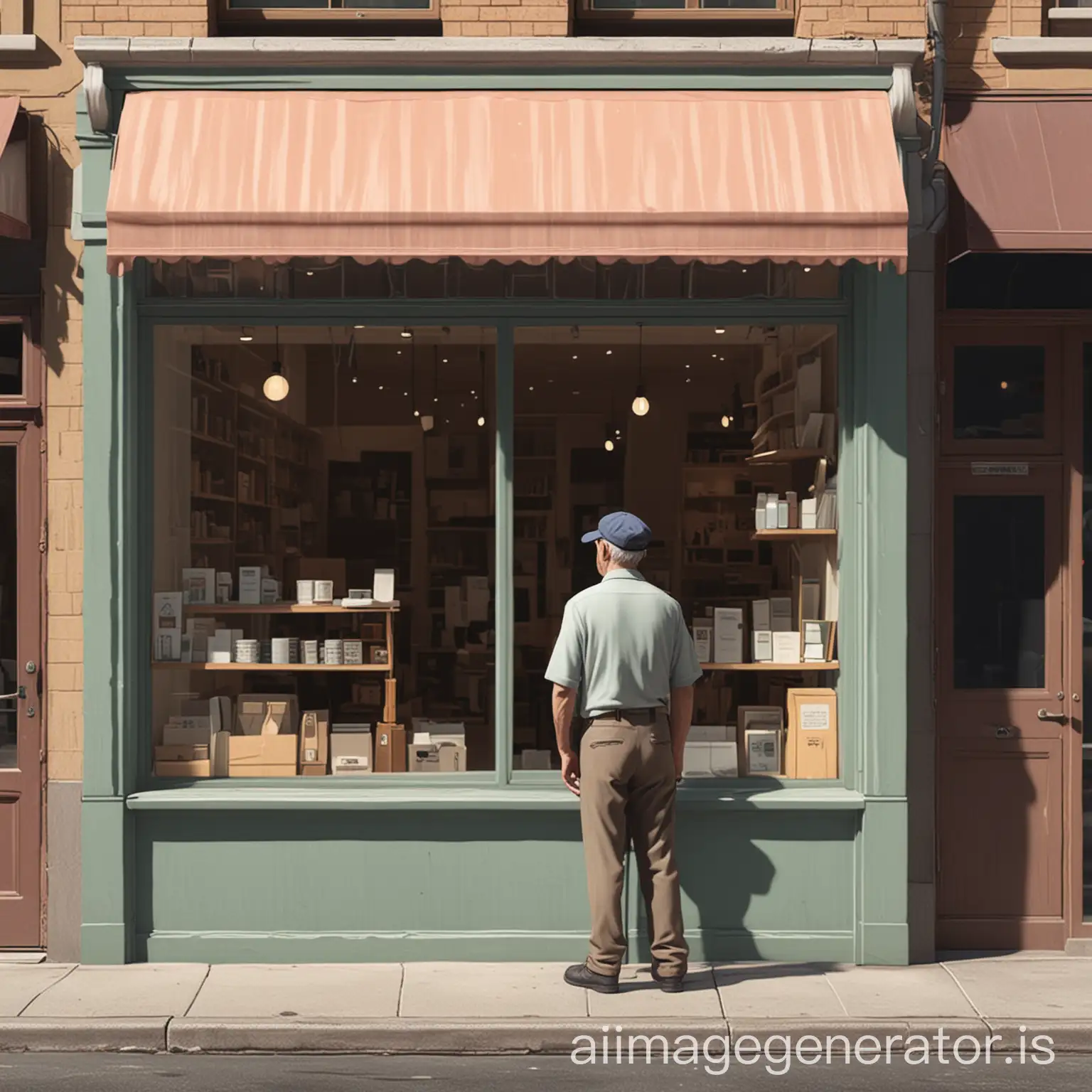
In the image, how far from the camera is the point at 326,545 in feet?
27.7

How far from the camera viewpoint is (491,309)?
8375 mm

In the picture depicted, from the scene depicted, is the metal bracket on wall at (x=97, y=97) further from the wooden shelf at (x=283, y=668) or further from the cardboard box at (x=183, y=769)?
the cardboard box at (x=183, y=769)

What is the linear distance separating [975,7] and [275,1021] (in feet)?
20.9

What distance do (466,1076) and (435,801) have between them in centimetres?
181

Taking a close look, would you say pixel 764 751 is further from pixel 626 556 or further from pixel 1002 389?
pixel 1002 389

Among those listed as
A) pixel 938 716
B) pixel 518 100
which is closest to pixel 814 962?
pixel 938 716

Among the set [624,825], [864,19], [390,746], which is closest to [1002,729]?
[624,825]

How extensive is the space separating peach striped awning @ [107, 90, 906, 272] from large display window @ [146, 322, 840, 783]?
0.85 meters

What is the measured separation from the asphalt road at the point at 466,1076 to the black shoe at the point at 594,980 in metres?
0.78

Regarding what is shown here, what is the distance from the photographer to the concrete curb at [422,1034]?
6887mm

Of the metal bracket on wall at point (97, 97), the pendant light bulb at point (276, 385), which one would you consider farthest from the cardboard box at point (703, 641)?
the metal bracket on wall at point (97, 97)

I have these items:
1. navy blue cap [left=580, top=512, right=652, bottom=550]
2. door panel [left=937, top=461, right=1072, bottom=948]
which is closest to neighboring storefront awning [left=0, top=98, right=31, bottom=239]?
navy blue cap [left=580, top=512, right=652, bottom=550]

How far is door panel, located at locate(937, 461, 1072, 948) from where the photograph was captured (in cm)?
848

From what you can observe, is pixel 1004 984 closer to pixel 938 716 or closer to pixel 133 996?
pixel 938 716
